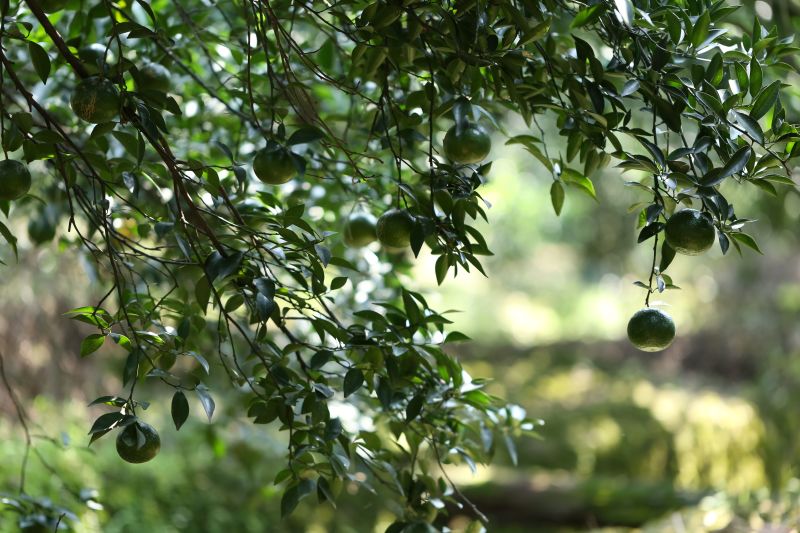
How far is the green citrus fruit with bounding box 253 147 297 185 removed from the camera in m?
1.11

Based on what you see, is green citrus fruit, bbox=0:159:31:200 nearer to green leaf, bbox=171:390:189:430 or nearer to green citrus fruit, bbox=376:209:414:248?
green leaf, bbox=171:390:189:430

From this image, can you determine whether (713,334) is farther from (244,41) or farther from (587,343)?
(244,41)

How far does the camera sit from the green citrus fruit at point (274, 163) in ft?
3.65

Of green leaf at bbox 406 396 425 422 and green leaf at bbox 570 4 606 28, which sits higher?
green leaf at bbox 570 4 606 28

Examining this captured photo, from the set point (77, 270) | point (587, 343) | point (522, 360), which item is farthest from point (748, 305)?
point (77, 270)

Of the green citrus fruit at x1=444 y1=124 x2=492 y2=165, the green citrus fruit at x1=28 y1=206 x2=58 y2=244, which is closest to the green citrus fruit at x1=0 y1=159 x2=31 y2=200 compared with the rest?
the green citrus fruit at x1=444 y1=124 x2=492 y2=165

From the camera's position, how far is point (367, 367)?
120 cm

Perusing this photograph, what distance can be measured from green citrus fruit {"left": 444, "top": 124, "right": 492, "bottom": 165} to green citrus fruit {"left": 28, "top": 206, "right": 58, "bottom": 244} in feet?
3.28

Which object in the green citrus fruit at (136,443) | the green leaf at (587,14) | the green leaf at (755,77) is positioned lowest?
the green citrus fruit at (136,443)

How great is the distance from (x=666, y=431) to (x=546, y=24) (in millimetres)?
4088

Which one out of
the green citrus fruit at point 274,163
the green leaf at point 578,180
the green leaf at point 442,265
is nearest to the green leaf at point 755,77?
the green leaf at point 578,180

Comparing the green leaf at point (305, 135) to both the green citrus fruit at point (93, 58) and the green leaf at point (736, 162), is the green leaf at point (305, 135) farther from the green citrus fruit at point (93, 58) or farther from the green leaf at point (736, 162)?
the green leaf at point (736, 162)

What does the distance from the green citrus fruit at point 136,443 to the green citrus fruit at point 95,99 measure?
1.22 feet

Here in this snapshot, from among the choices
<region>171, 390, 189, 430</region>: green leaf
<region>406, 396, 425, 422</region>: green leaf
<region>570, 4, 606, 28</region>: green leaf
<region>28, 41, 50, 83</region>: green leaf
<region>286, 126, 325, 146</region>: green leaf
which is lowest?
<region>171, 390, 189, 430</region>: green leaf
